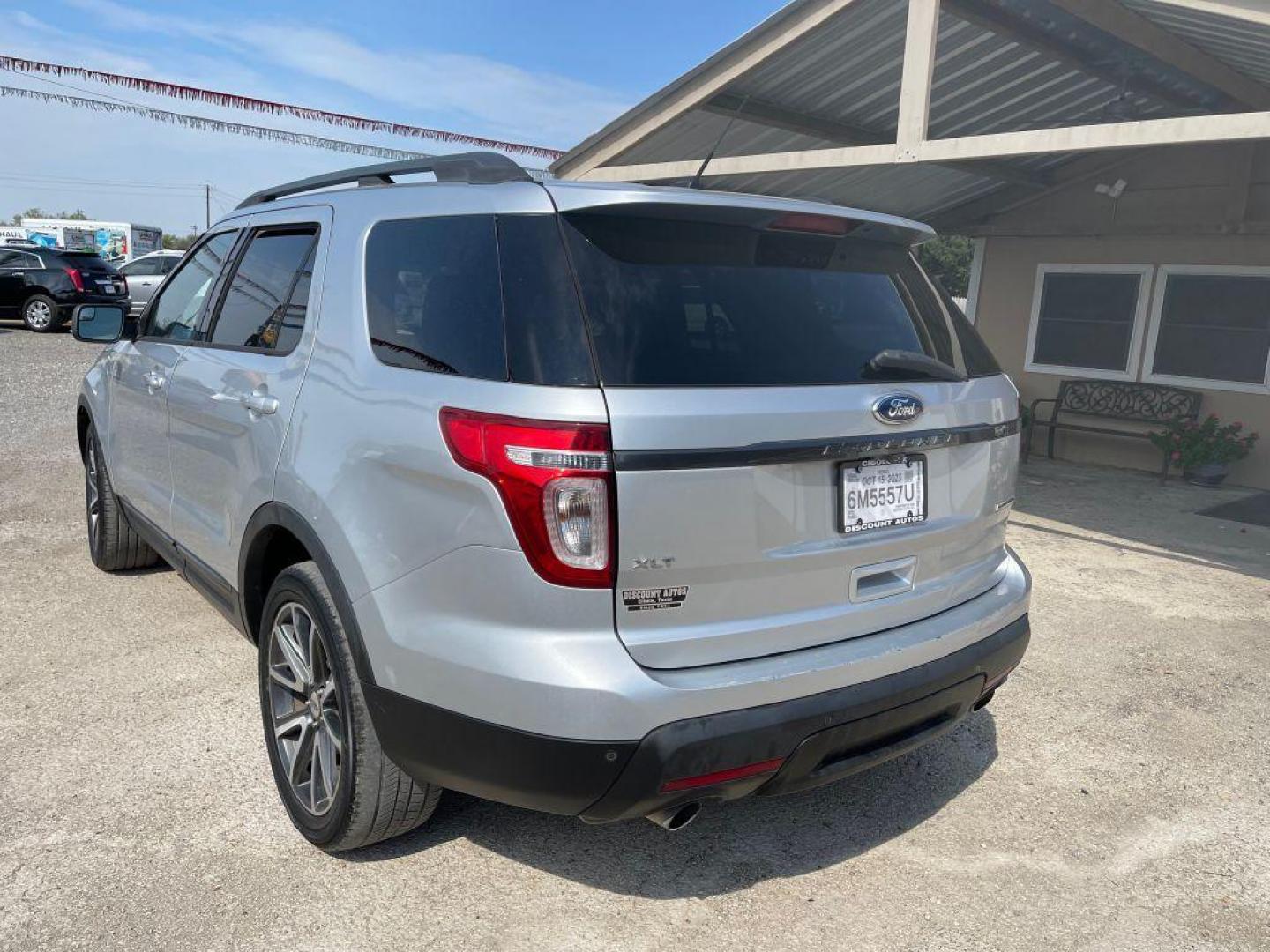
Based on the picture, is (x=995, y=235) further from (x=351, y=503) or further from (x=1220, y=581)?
(x=351, y=503)

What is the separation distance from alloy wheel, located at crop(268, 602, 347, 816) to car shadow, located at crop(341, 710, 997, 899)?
0.82 feet

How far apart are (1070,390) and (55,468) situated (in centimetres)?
1006

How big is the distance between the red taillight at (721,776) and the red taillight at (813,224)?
1330mm

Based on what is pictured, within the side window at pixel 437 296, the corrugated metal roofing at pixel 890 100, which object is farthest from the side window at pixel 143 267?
the side window at pixel 437 296

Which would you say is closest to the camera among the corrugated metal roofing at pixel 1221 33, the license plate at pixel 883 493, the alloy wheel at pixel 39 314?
the license plate at pixel 883 493

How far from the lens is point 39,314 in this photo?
60.1 feet

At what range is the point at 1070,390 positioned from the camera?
10.9m

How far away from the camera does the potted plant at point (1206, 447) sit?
31.2ft

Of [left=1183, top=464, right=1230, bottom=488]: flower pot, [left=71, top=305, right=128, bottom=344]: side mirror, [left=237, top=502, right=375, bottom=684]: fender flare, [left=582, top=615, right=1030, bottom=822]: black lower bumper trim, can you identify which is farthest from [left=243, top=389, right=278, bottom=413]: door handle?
[left=1183, top=464, right=1230, bottom=488]: flower pot

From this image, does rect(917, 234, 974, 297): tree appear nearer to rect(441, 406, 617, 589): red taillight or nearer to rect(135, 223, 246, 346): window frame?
rect(135, 223, 246, 346): window frame

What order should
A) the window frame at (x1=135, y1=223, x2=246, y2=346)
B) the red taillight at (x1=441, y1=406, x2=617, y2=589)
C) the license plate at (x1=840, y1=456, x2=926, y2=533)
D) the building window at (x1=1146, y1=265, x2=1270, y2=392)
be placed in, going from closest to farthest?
the red taillight at (x1=441, y1=406, x2=617, y2=589)
the license plate at (x1=840, y1=456, x2=926, y2=533)
the window frame at (x1=135, y1=223, x2=246, y2=346)
the building window at (x1=1146, y1=265, x2=1270, y2=392)

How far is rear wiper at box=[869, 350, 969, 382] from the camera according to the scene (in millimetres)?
2520

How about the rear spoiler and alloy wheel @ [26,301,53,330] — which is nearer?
the rear spoiler

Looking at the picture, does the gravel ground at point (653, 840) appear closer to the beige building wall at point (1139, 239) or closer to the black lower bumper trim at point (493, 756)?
the black lower bumper trim at point (493, 756)
